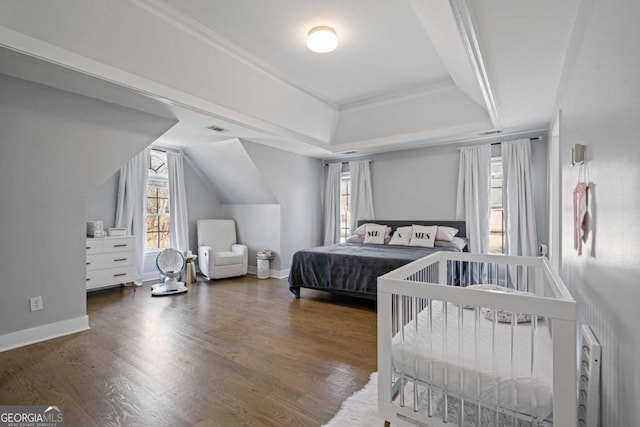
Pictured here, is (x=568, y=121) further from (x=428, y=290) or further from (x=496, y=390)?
(x=496, y=390)

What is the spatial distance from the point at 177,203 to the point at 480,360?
5257 mm

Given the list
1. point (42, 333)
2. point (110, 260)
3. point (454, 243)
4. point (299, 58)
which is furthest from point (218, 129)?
point (454, 243)

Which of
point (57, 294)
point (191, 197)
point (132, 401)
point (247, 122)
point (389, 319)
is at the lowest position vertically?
point (132, 401)

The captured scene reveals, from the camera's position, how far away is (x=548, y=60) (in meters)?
2.27

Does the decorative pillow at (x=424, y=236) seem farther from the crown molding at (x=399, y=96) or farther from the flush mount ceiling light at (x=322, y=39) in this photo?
the flush mount ceiling light at (x=322, y=39)

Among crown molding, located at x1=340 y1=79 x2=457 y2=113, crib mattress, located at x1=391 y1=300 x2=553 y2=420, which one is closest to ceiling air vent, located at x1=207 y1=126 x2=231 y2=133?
crown molding, located at x1=340 y1=79 x2=457 y2=113

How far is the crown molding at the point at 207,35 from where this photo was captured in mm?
2303

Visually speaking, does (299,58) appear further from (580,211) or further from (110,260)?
(110,260)

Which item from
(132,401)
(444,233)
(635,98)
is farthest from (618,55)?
(444,233)

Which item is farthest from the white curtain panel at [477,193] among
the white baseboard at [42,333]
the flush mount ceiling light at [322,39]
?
the white baseboard at [42,333]

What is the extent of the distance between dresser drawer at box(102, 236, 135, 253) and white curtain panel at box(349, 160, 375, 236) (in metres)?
3.63

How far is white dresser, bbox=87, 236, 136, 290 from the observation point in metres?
4.07

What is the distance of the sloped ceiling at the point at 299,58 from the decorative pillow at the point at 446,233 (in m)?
1.36

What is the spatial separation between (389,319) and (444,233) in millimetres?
3412
